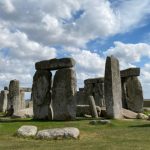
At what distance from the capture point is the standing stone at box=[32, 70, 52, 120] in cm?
2917

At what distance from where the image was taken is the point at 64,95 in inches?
1102

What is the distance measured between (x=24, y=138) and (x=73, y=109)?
10555mm

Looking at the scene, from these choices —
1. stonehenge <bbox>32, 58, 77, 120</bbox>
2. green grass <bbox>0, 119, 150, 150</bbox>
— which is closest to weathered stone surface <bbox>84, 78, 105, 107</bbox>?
stonehenge <bbox>32, 58, 77, 120</bbox>

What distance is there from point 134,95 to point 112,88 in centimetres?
817

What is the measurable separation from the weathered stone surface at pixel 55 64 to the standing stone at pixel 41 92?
→ 467 millimetres

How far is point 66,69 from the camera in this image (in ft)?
92.6

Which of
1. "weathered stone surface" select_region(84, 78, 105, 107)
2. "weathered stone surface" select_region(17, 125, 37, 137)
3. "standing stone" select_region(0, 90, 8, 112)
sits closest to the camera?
"weathered stone surface" select_region(17, 125, 37, 137)

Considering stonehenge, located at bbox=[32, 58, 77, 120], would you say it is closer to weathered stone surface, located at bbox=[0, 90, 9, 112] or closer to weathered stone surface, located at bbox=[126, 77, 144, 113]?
weathered stone surface, located at bbox=[126, 77, 144, 113]

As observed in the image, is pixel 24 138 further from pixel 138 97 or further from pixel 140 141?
pixel 138 97

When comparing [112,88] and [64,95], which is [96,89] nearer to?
[112,88]

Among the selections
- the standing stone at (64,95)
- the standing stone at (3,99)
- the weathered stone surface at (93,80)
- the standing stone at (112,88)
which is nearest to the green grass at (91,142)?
the standing stone at (64,95)

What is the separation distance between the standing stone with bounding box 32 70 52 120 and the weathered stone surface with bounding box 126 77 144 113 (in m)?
9.99

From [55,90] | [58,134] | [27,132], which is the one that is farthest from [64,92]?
[58,134]

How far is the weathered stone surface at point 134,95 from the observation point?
1437 inches
